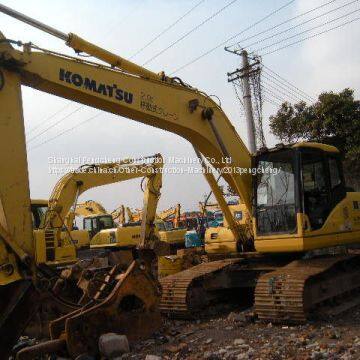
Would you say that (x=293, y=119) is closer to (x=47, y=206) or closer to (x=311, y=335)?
(x=47, y=206)

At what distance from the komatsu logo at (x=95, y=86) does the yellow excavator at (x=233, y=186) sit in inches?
0.6

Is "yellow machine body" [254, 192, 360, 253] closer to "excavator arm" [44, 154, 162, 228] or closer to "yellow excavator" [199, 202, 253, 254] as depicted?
"yellow excavator" [199, 202, 253, 254]

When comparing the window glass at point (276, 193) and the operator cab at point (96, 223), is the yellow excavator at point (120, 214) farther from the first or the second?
the window glass at point (276, 193)

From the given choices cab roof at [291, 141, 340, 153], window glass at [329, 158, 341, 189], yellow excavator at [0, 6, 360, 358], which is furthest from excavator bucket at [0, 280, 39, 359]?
window glass at [329, 158, 341, 189]

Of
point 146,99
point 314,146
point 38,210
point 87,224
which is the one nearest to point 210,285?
point 314,146

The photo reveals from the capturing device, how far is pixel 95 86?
20.9 ft

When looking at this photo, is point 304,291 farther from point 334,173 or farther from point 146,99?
point 146,99

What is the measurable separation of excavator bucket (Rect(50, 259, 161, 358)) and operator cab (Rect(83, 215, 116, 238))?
14.0 m

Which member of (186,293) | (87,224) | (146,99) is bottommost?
(186,293)

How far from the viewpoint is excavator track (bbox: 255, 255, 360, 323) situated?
645cm

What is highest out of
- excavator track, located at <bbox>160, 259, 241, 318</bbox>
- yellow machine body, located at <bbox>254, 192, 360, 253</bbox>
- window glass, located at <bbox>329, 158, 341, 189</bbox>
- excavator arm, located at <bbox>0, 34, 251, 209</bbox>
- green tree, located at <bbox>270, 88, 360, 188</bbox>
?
green tree, located at <bbox>270, 88, 360, 188</bbox>

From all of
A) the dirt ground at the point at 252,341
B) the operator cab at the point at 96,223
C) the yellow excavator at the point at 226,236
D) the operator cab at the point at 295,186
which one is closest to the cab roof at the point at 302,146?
the operator cab at the point at 295,186

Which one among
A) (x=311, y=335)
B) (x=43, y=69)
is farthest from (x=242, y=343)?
(x=43, y=69)

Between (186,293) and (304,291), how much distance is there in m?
1.86
